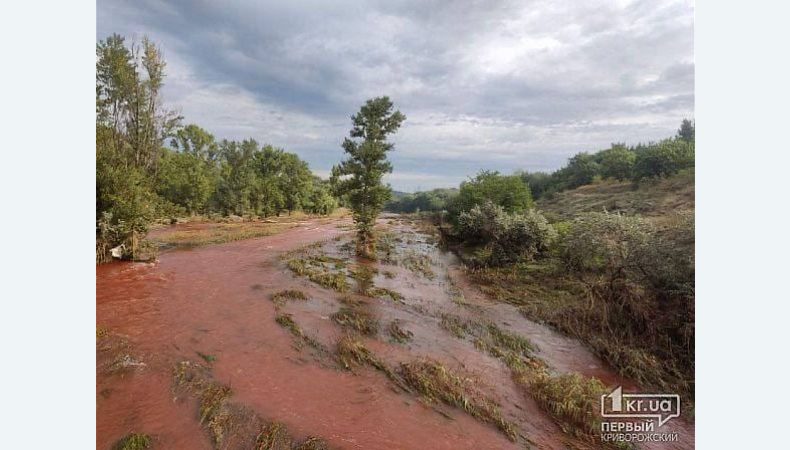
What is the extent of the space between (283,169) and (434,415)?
47.9 m

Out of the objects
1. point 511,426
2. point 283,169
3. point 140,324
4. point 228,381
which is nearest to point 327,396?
point 228,381

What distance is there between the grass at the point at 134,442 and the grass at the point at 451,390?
13.5ft

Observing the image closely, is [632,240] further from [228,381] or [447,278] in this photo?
[228,381]

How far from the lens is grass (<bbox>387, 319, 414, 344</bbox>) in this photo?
8.58 m

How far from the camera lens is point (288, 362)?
6.84 m

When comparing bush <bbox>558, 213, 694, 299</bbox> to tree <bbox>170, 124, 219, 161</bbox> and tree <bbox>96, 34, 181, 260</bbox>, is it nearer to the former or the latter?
tree <bbox>96, 34, 181, 260</bbox>

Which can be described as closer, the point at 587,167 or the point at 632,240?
the point at 632,240

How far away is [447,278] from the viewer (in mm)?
15516

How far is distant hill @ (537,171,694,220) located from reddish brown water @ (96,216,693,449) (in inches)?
632

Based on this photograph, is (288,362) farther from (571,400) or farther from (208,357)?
(571,400)

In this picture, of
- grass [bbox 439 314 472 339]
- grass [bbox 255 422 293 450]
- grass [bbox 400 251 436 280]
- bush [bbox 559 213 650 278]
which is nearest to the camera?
grass [bbox 255 422 293 450]

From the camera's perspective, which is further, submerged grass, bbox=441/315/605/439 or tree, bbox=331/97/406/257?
tree, bbox=331/97/406/257

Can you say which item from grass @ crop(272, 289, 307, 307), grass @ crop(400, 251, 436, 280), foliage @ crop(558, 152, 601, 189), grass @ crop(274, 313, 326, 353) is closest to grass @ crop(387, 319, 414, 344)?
grass @ crop(274, 313, 326, 353)

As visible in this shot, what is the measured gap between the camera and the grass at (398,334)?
8584mm
